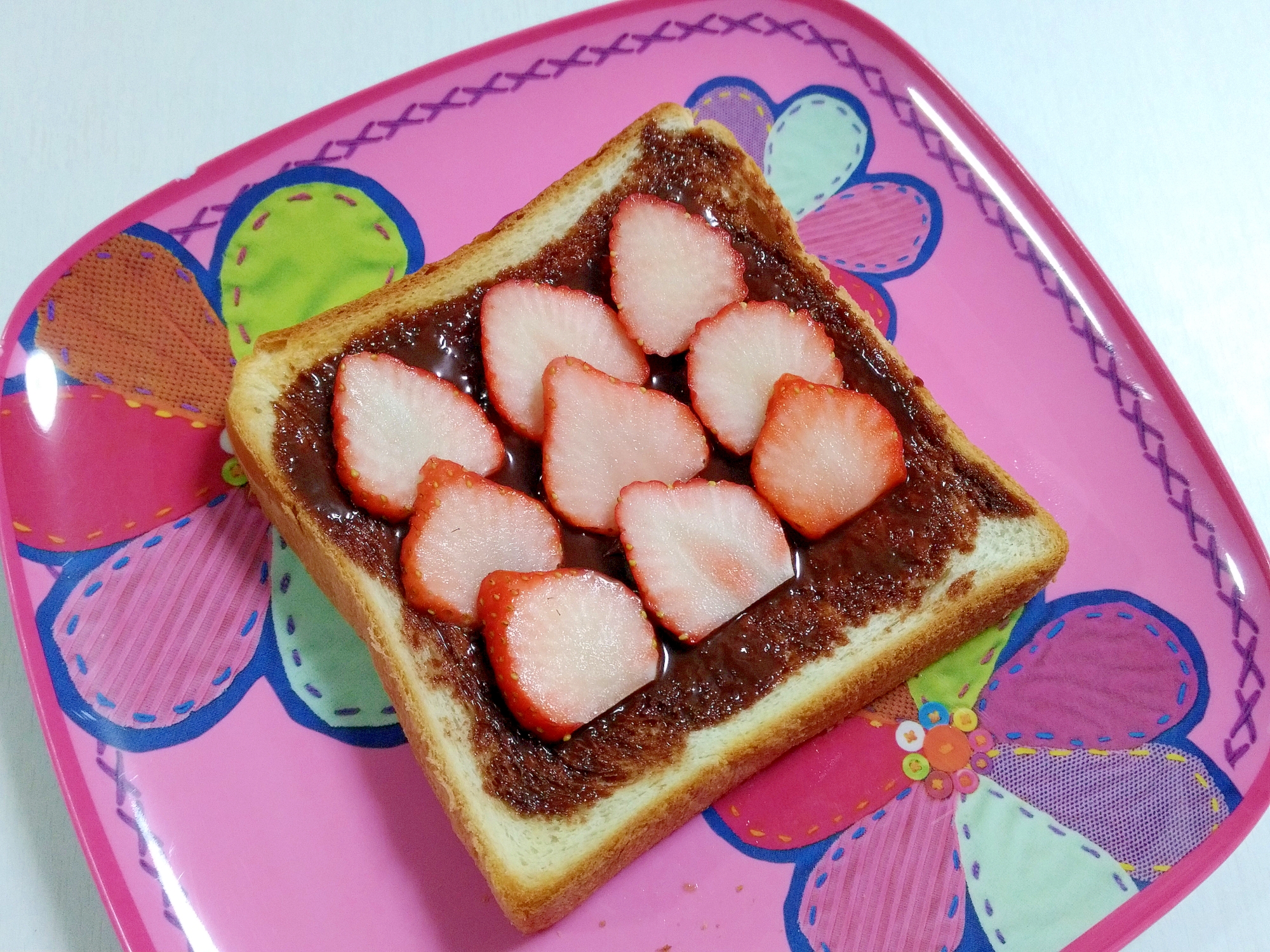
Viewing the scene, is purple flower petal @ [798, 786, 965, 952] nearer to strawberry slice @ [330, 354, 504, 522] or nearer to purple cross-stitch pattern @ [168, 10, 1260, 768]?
purple cross-stitch pattern @ [168, 10, 1260, 768]

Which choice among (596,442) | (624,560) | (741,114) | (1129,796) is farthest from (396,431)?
(1129,796)

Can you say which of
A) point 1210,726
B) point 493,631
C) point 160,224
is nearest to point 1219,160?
point 1210,726

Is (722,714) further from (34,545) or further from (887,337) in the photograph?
(34,545)

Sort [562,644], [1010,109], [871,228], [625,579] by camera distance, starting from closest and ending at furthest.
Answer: [562,644]
[625,579]
[871,228]
[1010,109]

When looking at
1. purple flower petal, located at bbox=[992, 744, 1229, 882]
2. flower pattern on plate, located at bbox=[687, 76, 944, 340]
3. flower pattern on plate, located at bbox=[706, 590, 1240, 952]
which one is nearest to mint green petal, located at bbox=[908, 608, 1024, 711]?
flower pattern on plate, located at bbox=[706, 590, 1240, 952]

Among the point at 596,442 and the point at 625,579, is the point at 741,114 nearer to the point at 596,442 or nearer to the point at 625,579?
the point at 596,442

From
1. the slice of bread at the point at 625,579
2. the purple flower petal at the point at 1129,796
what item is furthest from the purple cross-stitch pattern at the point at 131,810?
the purple flower petal at the point at 1129,796
